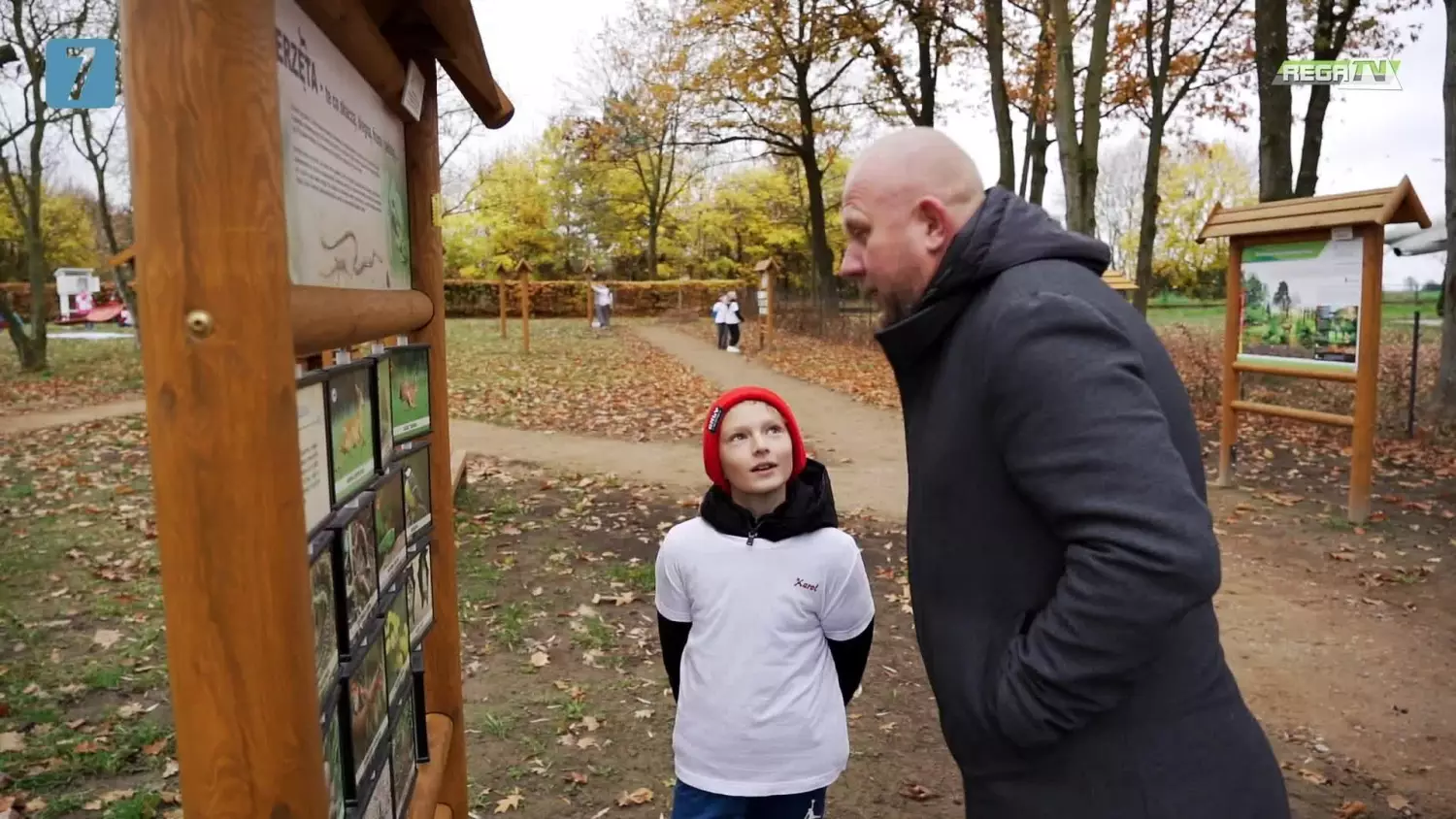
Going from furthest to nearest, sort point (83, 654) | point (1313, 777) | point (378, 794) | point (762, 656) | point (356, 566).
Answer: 1. point (83, 654)
2. point (1313, 777)
3. point (762, 656)
4. point (378, 794)
5. point (356, 566)

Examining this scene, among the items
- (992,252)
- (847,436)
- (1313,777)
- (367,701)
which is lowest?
(1313,777)

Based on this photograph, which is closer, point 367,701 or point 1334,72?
point 367,701

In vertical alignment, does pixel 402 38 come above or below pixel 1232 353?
above

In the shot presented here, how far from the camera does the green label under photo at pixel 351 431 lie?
6.40 ft

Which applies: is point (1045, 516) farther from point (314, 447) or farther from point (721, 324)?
point (721, 324)

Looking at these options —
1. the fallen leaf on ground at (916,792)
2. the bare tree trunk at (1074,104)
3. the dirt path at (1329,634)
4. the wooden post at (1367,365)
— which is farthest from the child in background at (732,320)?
the fallen leaf on ground at (916,792)

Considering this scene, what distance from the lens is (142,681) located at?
4.88 meters

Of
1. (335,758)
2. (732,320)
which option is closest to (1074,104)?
(732,320)

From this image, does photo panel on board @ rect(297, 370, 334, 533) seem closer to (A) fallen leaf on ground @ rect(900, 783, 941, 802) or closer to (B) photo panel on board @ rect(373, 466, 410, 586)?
(B) photo panel on board @ rect(373, 466, 410, 586)

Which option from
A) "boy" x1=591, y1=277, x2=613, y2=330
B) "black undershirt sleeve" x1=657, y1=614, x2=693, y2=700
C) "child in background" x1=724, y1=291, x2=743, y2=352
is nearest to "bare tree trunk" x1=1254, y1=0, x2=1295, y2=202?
"child in background" x1=724, y1=291, x2=743, y2=352

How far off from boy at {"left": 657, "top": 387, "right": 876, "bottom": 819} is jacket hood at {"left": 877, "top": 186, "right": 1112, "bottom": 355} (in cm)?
86

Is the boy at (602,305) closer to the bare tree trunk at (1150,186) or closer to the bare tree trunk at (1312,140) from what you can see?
the bare tree trunk at (1150,186)

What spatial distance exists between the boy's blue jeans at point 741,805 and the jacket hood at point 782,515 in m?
0.64

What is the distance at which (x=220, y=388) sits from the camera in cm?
136
